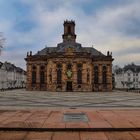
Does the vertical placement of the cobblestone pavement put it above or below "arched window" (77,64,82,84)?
below

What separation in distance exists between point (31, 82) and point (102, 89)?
22.6 meters

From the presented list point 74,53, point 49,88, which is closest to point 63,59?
point 74,53

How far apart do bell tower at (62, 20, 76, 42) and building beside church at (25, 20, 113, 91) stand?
1079 cm

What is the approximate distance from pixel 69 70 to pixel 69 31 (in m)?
25.2

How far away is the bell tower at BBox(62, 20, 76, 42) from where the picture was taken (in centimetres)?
11491

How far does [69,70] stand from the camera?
95000 millimetres

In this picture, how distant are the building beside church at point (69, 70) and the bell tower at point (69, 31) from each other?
10787mm

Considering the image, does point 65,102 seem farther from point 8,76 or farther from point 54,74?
point 8,76

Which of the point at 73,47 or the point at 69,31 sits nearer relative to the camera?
the point at 73,47

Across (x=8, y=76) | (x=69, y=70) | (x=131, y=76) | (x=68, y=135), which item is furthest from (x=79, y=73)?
(x=68, y=135)

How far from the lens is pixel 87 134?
13719mm

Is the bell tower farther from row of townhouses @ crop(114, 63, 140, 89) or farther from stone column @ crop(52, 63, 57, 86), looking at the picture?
row of townhouses @ crop(114, 63, 140, 89)

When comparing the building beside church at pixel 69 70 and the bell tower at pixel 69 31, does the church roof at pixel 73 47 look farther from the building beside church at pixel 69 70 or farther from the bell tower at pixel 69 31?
the bell tower at pixel 69 31

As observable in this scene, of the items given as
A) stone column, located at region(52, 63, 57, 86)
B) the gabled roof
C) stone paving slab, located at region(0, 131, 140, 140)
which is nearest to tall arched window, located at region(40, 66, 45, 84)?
stone column, located at region(52, 63, 57, 86)
